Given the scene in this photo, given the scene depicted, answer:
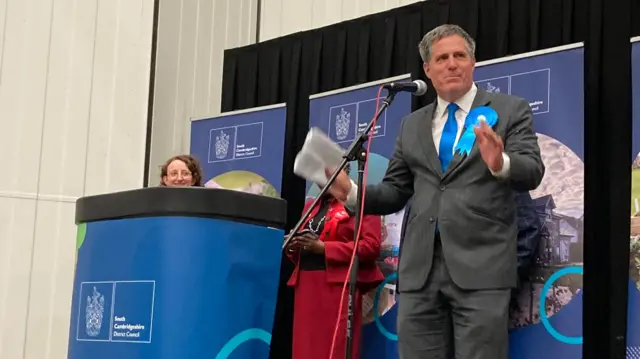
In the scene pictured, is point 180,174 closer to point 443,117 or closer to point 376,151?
point 376,151

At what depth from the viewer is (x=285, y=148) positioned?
4.02 metres

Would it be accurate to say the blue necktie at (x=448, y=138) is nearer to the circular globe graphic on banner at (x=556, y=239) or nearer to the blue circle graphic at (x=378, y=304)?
the circular globe graphic on banner at (x=556, y=239)

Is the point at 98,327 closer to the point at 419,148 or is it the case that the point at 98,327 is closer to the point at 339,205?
the point at 419,148

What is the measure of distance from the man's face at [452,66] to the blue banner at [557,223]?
49cm

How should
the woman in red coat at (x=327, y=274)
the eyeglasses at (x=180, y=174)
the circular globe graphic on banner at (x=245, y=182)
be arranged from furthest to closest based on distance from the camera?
the circular globe graphic on banner at (x=245, y=182)
the eyeglasses at (x=180, y=174)
the woman in red coat at (x=327, y=274)

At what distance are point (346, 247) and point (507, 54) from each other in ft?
3.16

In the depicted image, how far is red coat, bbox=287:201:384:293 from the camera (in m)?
3.09

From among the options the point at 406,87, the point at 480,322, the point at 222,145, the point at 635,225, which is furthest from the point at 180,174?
the point at 635,225

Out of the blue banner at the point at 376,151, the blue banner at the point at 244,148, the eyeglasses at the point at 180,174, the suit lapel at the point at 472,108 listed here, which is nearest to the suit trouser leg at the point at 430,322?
the suit lapel at the point at 472,108

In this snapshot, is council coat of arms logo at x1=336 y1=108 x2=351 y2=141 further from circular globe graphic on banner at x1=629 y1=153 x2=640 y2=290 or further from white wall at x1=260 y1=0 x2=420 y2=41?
circular globe graphic on banner at x1=629 y1=153 x2=640 y2=290

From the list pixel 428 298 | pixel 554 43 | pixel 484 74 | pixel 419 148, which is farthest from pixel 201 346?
pixel 554 43

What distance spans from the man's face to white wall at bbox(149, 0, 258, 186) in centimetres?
267

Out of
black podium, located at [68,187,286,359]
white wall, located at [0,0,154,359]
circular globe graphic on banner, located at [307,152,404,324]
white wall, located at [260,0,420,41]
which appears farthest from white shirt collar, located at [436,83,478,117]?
white wall, located at [0,0,154,359]

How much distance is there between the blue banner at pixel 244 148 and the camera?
156 inches
